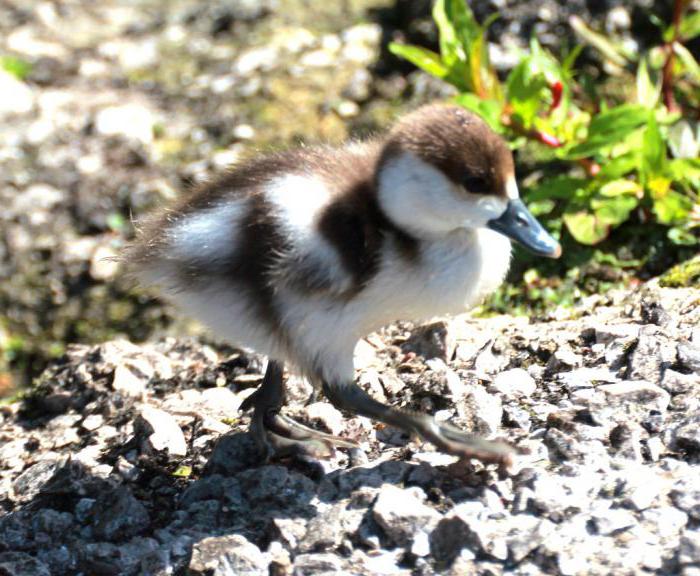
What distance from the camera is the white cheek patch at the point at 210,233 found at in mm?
3195

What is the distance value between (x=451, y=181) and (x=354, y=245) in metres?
0.30

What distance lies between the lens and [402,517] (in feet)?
9.53

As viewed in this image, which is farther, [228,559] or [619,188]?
[619,188]

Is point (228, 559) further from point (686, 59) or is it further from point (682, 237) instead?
point (686, 59)

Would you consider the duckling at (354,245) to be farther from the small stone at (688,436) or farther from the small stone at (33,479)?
the small stone at (33,479)

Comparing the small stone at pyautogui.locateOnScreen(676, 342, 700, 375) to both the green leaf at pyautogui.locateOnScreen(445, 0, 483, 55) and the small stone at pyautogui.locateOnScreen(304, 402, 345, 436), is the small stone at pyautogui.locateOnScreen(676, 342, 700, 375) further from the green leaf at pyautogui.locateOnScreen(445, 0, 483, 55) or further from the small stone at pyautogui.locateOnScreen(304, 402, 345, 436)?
the green leaf at pyautogui.locateOnScreen(445, 0, 483, 55)

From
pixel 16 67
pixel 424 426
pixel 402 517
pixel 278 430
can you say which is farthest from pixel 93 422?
pixel 16 67

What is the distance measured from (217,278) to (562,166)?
2313 millimetres

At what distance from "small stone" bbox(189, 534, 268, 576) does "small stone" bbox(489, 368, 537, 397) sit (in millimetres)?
923

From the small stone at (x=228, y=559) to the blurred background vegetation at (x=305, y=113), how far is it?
1445 millimetres

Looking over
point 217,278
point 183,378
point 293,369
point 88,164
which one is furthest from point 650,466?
point 88,164

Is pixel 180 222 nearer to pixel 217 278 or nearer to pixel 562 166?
pixel 217 278

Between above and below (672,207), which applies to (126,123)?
below

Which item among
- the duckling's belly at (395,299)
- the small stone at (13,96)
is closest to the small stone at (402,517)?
the duckling's belly at (395,299)
